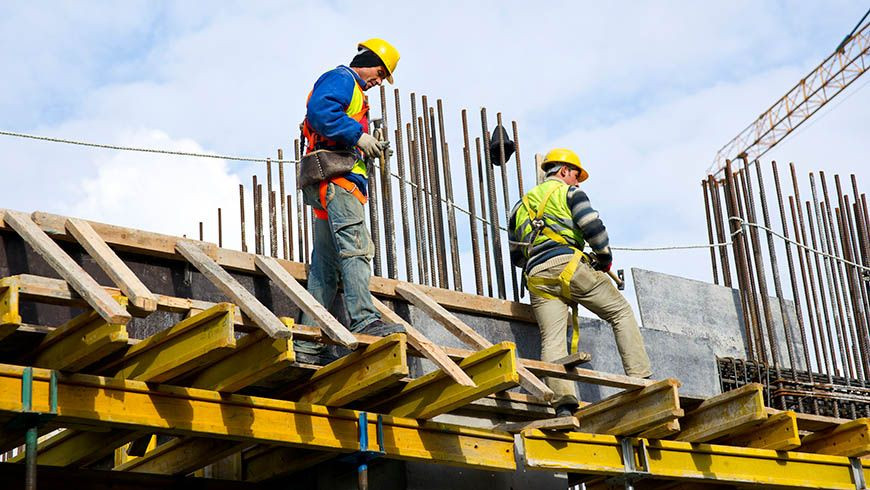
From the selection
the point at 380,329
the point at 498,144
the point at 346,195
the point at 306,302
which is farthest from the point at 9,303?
the point at 498,144

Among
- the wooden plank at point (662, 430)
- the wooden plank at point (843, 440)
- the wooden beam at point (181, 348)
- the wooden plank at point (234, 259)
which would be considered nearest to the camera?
the wooden beam at point (181, 348)

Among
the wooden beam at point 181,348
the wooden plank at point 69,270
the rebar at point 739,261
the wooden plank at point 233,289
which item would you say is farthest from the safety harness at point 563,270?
the wooden plank at point 69,270

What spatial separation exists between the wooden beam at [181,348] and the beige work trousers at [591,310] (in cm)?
332

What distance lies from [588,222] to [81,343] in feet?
14.3

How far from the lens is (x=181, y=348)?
7047 mm

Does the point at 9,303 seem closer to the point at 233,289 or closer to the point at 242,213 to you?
the point at 233,289

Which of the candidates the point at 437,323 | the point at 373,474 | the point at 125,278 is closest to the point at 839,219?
the point at 437,323

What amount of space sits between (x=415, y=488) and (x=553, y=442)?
1.10m

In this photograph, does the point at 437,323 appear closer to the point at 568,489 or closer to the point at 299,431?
the point at 568,489

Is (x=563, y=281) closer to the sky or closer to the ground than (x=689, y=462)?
closer to the sky

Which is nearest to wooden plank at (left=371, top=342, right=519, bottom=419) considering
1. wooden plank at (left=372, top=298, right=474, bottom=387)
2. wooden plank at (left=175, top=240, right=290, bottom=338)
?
wooden plank at (left=372, top=298, right=474, bottom=387)

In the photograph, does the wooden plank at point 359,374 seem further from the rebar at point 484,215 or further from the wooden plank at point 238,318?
the rebar at point 484,215

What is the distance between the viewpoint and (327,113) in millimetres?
8555

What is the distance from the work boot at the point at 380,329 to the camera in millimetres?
8070
